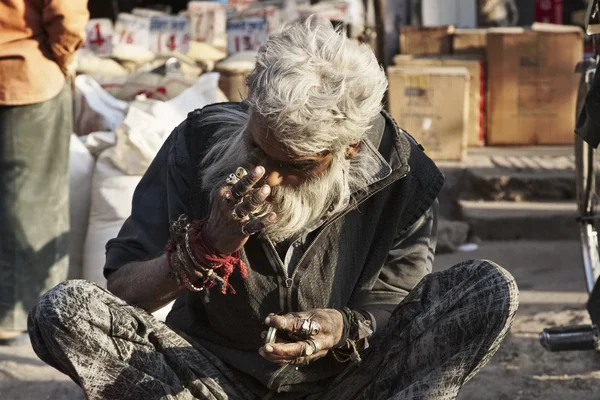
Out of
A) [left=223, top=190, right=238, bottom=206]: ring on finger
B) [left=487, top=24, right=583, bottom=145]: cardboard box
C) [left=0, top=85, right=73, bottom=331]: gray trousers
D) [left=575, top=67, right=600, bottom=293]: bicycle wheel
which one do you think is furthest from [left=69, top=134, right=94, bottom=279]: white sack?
[left=487, top=24, right=583, bottom=145]: cardboard box

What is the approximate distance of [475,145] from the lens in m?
6.91

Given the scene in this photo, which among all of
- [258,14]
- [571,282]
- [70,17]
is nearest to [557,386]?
[571,282]

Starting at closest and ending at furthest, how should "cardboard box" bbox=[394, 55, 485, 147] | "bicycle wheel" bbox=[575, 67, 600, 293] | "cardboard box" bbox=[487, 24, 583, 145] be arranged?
1. "bicycle wheel" bbox=[575, 67, 600, 293]
2. "cardboard box" bbox=[487, 24, 583, 145]
3. "cardboard box" bbox=[394, 55, 485, 147]

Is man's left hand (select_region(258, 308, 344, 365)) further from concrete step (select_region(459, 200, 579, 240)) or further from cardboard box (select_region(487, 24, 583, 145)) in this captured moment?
cardboard box (select_region(487, 24, 583, 145))

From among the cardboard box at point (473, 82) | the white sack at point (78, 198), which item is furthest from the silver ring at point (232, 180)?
the cardboard box at point (473, 82)

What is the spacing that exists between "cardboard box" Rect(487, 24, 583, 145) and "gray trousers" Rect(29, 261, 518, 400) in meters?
4.52

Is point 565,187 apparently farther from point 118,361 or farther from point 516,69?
point 118,361

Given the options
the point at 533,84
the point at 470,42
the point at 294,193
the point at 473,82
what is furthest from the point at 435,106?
the point at 294,193

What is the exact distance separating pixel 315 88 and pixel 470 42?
5071mm

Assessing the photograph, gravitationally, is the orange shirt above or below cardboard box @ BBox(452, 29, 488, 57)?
above

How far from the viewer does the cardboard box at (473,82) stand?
6.78 meters

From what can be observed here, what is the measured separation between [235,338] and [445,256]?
10.4 ft

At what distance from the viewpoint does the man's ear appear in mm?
2395

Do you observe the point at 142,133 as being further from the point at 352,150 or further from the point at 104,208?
the point at 352,150
